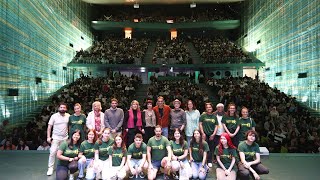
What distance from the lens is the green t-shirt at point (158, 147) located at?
6785mm

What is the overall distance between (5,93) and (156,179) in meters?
9.82

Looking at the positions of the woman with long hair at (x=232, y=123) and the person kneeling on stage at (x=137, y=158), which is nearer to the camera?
the person kneeling on stage at (x=137, y=158)

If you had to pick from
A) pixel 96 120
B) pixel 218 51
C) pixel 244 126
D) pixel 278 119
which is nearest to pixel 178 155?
pixel 244 126

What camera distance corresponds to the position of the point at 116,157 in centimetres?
662

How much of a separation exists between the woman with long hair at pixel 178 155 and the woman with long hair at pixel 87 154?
5.63 ft

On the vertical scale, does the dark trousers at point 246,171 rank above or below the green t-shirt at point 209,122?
below

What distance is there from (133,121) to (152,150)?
1093mm

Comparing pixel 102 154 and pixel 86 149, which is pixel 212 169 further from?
pixel 86 149

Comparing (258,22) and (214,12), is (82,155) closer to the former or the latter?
(258,22)

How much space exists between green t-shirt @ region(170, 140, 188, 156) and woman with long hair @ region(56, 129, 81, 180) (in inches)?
81.8

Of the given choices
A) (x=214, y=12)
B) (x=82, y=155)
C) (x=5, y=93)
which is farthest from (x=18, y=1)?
(x=214, y=12)

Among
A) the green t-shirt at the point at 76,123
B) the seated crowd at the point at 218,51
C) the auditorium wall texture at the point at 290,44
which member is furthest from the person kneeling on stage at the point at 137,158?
the seated crowd at the point at 218,51

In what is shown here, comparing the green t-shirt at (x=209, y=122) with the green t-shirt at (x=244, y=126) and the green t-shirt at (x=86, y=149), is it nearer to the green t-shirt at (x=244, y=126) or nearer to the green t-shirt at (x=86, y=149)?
the green t-shirt at (x=244, y=126)

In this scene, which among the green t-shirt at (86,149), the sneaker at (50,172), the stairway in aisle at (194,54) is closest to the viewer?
the green t-shirt at (86,149)
